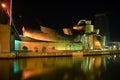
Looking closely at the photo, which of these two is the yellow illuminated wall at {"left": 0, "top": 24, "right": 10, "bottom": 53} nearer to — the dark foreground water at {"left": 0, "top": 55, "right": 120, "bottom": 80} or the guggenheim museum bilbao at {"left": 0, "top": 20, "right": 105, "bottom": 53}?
the guggenheim museum bilbao at {"left": 0, "top": 20, "right": 105, "bottom": 53}

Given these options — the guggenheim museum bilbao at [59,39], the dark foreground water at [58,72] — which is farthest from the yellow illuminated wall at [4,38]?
the dark foreground water at [58,72]

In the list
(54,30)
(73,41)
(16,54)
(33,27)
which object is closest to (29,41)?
(33,27)

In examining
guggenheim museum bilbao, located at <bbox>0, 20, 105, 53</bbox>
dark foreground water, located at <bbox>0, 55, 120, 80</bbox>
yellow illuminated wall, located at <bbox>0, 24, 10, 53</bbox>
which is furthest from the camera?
guggenheim museum bilbao, located at <bbox>0, 20, 105, 53</bbox>

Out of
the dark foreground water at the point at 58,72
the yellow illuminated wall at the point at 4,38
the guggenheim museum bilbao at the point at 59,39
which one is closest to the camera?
the dark foreground water at the point at 58,72

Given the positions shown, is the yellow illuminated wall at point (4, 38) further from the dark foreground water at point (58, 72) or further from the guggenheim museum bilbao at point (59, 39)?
the dark foreground water at point (58, 72)

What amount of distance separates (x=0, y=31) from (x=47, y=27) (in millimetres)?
15331

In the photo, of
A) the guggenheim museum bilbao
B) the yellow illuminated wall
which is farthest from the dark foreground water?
the guggenheim museum bilbao

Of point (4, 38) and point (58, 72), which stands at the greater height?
point (4, 38)

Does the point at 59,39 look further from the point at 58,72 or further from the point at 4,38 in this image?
the point at 58,72

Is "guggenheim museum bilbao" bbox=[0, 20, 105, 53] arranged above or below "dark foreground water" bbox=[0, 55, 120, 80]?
above

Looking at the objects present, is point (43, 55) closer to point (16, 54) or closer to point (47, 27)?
point (16, 54)

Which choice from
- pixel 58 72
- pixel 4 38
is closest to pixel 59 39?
pixel 4 38

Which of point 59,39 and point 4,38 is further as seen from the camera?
point 59,39

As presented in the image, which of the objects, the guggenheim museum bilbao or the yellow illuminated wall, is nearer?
the yellow illuminated wall
